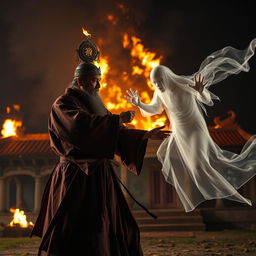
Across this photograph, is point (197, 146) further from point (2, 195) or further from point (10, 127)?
point (10, 127)

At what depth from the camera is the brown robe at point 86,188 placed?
8.63 ft

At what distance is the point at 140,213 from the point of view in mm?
10844

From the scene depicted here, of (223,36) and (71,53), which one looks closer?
(223,36)

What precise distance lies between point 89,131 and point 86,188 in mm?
478

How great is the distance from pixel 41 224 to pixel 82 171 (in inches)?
26.5

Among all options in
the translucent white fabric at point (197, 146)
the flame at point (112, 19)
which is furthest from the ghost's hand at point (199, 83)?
the flame at point (112, 19)

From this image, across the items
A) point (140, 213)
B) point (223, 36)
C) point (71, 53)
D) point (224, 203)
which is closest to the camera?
point (140, 213)

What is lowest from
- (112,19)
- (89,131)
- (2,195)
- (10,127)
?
(2,195)

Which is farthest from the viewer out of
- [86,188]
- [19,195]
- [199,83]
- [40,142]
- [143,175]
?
[19,195]

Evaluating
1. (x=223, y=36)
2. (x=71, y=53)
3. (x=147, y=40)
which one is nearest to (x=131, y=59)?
(x=147, y=40)

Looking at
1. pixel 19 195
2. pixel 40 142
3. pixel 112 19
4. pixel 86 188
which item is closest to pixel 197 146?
pixel 86 188

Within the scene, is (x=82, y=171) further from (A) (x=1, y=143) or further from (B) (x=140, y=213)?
(A) (x=1, y=143)

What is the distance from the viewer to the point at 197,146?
5.20m

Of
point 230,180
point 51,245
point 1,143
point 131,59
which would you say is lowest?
point 51,245
